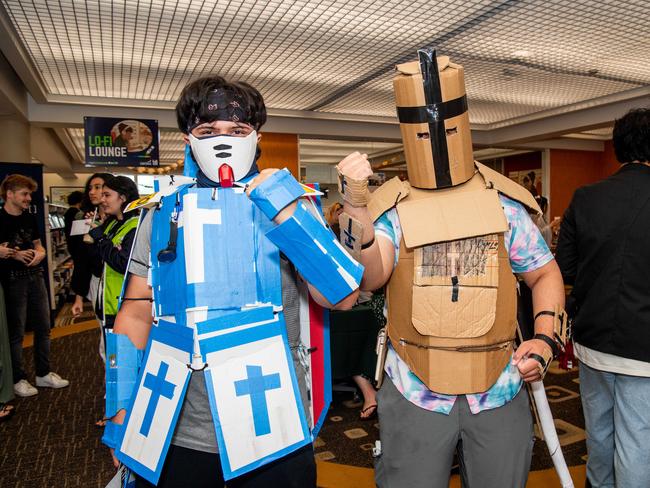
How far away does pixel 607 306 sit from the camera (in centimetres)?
162

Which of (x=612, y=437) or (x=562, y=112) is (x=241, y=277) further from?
(x=562, y=112)

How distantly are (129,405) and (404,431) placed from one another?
64cm

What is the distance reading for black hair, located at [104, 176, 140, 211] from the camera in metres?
2.87

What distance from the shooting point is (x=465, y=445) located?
4.00 ft

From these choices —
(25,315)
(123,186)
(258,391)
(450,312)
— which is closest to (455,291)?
(450,312)

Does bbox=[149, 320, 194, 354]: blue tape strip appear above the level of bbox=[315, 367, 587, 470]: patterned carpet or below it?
above

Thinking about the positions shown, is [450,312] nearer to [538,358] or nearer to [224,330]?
[538,358]

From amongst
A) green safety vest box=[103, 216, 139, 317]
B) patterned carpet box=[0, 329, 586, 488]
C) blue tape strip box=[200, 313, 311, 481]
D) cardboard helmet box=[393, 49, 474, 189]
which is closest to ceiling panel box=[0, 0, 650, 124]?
green safety vest box=[103, 216, 139, 317]

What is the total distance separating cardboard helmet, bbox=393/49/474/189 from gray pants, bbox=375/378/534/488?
560 mm

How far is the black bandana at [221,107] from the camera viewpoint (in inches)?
44.8

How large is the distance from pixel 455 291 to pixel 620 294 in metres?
0.74

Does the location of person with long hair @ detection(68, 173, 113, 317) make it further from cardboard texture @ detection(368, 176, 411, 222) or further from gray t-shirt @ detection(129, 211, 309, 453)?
cardboard texture @ detection(368, 176, 411, 222)

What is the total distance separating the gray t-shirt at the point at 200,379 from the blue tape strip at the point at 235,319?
0.24 feet

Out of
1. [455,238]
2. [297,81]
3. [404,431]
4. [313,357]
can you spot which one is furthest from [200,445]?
[297,81]
